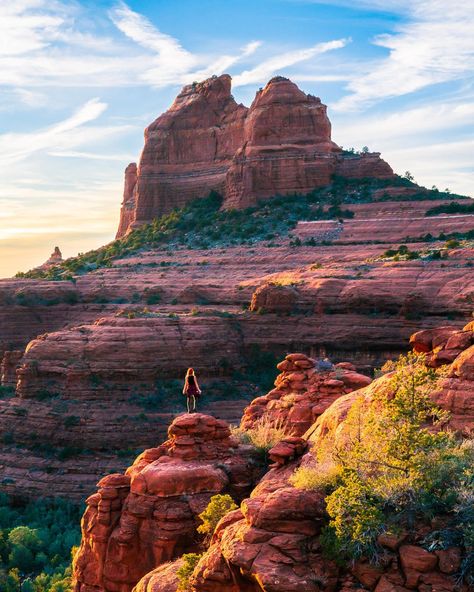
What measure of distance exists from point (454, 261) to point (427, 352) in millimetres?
34551

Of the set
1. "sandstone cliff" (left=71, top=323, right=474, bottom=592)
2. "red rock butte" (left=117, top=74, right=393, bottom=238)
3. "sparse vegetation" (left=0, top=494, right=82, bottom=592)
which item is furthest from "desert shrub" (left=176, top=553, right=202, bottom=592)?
"red rock butte" (left=117, top=74, right=393, bottom=238)

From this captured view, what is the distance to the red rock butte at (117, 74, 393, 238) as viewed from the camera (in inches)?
3012

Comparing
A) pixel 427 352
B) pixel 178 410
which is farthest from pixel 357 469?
pixel 178 410

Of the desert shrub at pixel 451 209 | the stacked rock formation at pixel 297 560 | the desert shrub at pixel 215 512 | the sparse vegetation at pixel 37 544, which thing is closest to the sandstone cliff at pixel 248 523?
the stacked rock formation at pixel 297 560

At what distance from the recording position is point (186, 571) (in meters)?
12.5

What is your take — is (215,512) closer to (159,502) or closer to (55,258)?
(159,502)

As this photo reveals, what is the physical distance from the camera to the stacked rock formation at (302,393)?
19500 mm

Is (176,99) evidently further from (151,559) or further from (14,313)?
(151,559)

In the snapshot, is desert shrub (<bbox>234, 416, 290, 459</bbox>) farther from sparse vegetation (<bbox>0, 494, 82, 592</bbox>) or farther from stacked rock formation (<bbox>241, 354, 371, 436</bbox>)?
sparse vegetation (<bbox>0, 494, 82, 592</bbox>)

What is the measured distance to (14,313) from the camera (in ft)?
199

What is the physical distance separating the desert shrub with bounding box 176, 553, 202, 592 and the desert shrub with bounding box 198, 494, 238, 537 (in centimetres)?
92

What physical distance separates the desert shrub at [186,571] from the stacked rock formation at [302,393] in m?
6.57

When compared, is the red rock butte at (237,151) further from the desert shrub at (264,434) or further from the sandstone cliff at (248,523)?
the desert shrub at (264,434)

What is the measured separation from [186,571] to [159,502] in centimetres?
325
